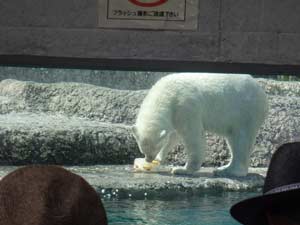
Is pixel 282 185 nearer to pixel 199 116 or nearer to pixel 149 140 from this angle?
pixel 149 140

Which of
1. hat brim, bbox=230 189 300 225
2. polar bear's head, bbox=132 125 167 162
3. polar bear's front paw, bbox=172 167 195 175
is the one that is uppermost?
hat brim, bbox=230 189 300 225

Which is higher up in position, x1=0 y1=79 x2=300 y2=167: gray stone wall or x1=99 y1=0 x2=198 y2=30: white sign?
x1=99 y1=0 x2=198 y2=30: white sign

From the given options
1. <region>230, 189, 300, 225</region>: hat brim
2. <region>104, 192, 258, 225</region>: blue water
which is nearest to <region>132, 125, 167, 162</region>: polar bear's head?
<region>104, 192, 258, 225</region>: blue water

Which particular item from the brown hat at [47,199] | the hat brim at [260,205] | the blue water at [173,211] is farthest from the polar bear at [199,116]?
the brown hat at [47,199]

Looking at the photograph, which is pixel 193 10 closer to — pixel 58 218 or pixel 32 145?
pixel 58 218

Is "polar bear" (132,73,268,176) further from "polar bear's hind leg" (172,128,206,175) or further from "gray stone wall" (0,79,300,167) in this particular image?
"gray stone wall" (0,79,300,167)

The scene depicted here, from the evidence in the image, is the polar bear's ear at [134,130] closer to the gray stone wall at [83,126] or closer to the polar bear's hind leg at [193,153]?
the gray stone wall at [83,126]

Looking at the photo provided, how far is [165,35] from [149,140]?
19.6 ft

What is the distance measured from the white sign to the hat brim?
187 centimetres

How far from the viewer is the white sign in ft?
11.2

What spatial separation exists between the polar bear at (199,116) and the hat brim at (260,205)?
7.28m

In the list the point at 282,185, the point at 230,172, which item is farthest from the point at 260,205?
the point at 230,172

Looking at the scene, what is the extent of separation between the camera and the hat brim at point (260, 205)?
1.44 metres

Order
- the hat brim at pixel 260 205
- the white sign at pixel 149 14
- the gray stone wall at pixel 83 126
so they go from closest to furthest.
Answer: the hat brim at pixel 260 205 < the white sign at pixel 149 14 < the gray stone wall at pixel 83 126
